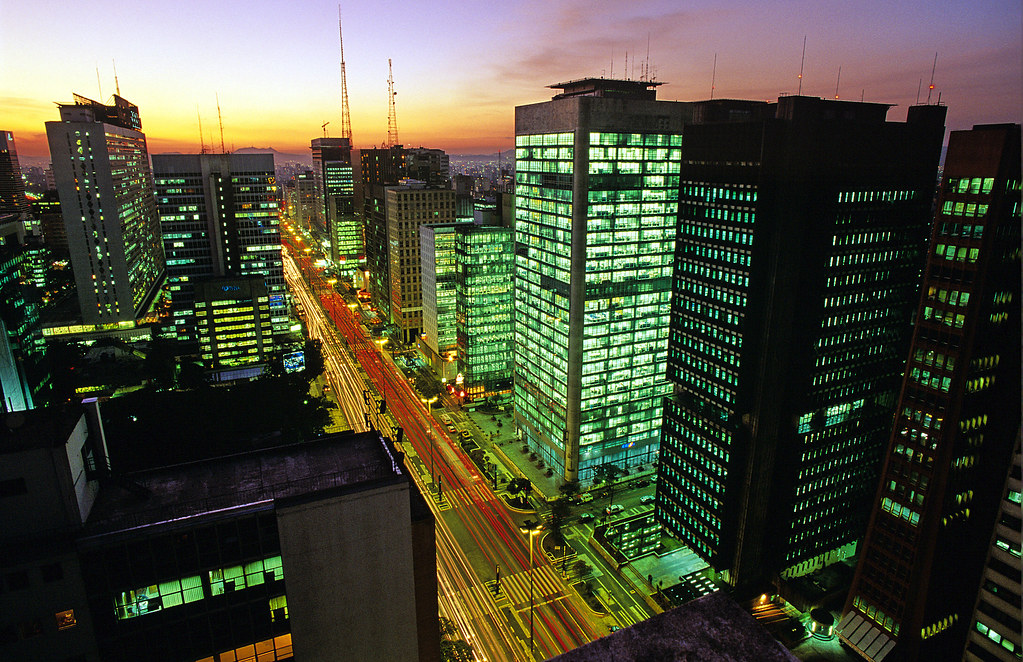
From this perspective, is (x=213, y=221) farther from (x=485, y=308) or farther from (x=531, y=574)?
(x=531, y=574)

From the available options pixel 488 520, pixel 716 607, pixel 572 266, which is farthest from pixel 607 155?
pixel 716 607

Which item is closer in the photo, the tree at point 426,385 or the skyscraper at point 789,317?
the skyscraper at point 789,317

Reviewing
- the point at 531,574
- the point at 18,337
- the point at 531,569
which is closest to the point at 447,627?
the point at 531,574

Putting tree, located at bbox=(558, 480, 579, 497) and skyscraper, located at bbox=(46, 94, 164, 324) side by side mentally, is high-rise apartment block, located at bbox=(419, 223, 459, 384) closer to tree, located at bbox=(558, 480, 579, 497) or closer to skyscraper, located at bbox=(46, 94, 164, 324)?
tree, located at bbox=(558, 480, 579, 497)

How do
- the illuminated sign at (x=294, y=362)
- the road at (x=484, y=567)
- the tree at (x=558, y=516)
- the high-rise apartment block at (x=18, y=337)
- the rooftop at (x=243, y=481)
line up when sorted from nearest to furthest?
the rooftop at (x=243, y=481)
the road at (x=484, y=567)
the tree at (x=558, y=516)
the high-rise apartment block at (x=18, y=337)
the illuminated sign at (x=294, y=362)

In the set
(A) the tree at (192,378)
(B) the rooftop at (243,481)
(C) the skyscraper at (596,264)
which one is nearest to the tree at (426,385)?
(C) the skyscraper at (596,264)

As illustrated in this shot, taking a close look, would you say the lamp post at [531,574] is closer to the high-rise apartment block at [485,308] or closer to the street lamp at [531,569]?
the street lamp at [531,569]
